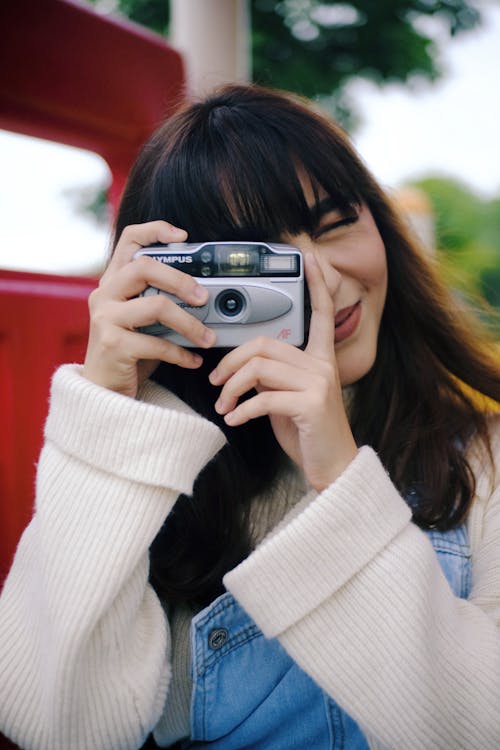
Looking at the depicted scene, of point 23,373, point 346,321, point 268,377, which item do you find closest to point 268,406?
point 268,377

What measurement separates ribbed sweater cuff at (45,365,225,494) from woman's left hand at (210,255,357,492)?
0.21ft

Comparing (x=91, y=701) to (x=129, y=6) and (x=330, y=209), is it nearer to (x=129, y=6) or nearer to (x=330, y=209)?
(x=330, y=209)

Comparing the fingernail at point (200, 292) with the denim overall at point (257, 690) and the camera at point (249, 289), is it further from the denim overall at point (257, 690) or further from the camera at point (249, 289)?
the denim overall at point (257, 690)

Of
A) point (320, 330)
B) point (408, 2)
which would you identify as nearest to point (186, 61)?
point (320, 330)

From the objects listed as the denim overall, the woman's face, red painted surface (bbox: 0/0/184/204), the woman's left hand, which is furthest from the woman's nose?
red painted surface (bbox: 0/0/184/204)

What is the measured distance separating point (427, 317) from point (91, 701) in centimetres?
82

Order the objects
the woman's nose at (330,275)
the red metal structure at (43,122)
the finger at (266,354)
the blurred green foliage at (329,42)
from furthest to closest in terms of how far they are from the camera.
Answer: the blurred green foliage at (329,42) → the red metal structure at (43,122) → the woman's nose at (330,275) → the finger at (266,354)

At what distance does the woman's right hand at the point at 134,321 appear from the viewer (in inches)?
37.5

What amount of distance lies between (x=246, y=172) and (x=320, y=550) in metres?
0.56

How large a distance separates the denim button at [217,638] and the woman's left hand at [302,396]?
11.9 inches

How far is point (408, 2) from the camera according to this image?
611 centimetres

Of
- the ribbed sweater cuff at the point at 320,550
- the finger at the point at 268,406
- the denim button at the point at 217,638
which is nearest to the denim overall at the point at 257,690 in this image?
the denim button at the point at 217,638

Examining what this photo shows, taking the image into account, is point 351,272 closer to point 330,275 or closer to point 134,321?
point 330,275

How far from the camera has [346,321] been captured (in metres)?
1.11
